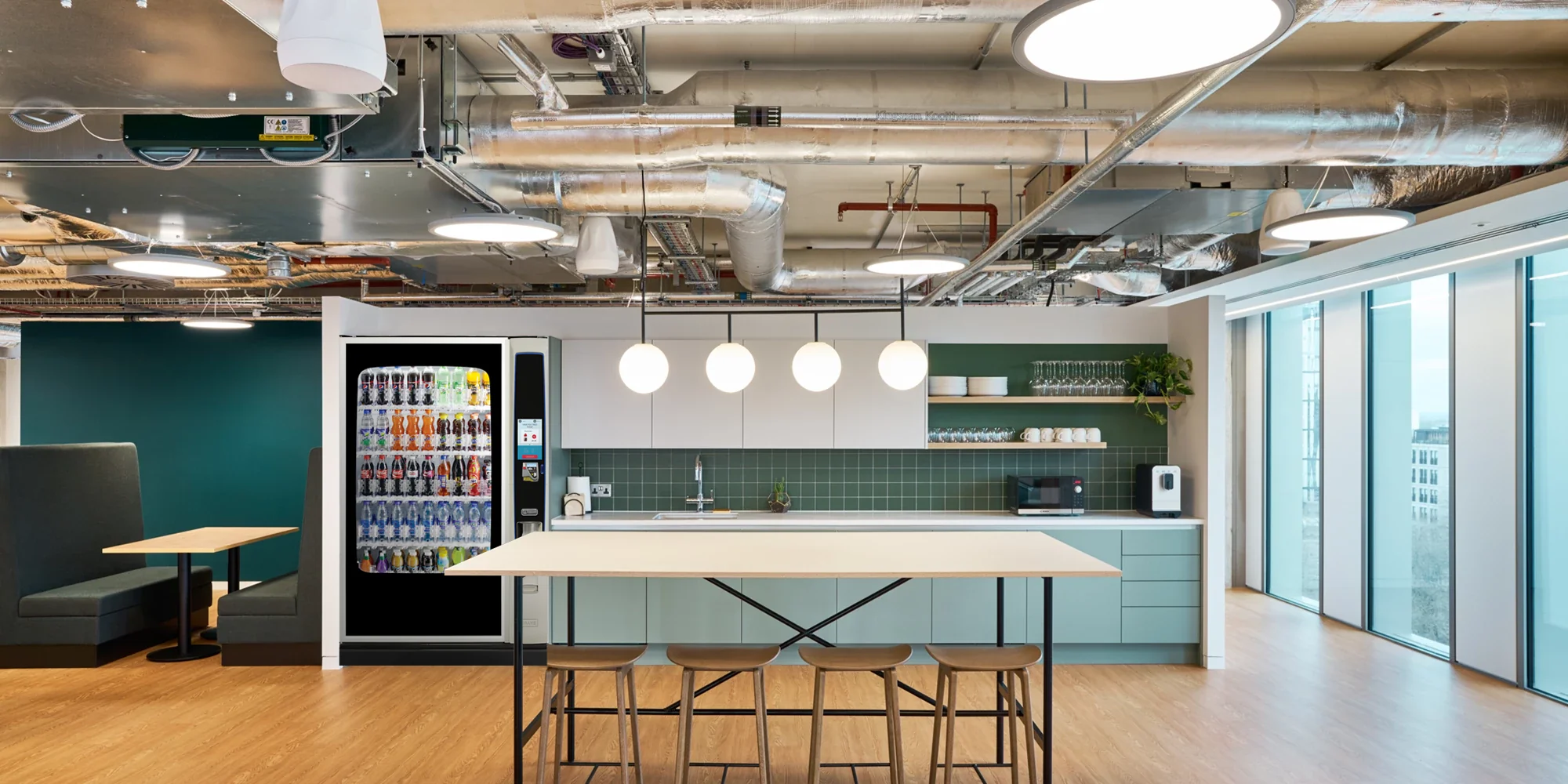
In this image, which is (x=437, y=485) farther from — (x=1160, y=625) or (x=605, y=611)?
(x=1160, y=625)

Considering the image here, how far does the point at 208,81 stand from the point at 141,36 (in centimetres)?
24

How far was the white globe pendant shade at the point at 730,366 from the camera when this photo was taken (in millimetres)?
3809

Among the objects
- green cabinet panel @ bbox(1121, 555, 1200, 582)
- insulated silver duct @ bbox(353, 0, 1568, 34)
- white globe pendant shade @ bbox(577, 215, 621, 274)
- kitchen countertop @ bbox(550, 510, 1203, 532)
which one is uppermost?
insulated silver duct @ bbox(353, 0, 1568, 34)

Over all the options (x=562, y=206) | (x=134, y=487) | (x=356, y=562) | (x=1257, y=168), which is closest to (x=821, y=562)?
(x=562, y=206)

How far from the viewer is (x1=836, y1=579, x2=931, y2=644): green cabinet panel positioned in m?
5.47

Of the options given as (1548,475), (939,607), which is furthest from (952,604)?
(1548,475)

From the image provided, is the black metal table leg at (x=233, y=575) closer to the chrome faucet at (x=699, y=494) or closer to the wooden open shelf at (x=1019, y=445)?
the chrome faucet at (x=699, y=494)

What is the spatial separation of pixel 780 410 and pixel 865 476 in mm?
802

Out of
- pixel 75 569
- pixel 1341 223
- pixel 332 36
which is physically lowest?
pixel 75 569

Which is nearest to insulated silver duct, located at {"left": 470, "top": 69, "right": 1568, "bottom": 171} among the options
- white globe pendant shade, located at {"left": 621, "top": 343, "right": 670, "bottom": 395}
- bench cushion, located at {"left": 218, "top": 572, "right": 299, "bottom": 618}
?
white globe pendant shade, located at {"left": 621, "top": 343, "right": 670, "bottom": 395}

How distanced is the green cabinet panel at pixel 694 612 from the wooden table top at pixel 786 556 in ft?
3.84

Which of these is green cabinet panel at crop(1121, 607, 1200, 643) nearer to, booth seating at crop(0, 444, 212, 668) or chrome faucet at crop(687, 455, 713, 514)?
chrome faucet at crop(687, 455, 713, 514)

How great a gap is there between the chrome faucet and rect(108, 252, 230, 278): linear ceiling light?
311 centimetres

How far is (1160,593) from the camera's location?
218 inches
